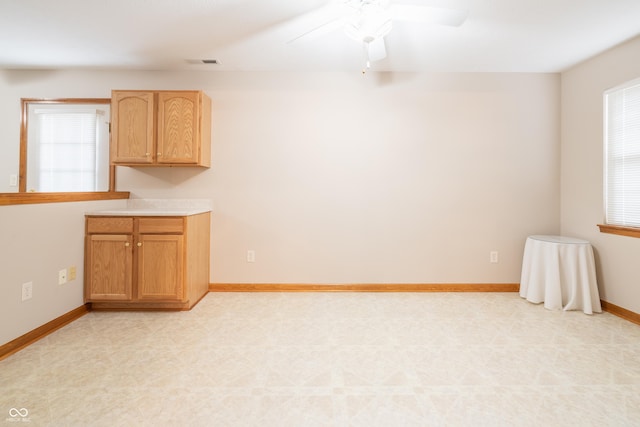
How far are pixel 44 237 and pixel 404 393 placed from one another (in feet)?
9.21

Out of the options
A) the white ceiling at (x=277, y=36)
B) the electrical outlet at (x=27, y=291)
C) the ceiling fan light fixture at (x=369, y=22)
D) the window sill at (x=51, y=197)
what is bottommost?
the electrical outlet at (x=27, y=291)

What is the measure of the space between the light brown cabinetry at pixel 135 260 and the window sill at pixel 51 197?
0.73ft

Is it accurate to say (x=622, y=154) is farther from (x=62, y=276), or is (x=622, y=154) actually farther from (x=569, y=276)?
(x=62, y=276)

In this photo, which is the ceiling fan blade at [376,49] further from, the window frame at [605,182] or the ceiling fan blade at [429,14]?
the window frame at [605,182]

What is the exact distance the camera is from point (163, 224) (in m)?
2.81

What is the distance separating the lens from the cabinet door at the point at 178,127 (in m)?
3.11

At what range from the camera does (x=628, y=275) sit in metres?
2.74

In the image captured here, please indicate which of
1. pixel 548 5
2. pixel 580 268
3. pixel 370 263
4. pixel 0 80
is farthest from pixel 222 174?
pixel 580 268

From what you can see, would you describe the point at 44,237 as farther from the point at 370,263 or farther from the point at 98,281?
the point at 370,263

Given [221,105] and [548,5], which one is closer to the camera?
[548,5]

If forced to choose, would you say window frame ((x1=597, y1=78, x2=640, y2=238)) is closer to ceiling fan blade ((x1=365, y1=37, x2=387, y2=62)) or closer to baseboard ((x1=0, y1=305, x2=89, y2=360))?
ceiling fan blade ((x1=365, y1=37, x2=387, y2=62))

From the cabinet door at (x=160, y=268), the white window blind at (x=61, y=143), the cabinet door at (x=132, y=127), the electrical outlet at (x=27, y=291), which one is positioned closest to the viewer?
the electrical outlet at (x=27, y=291)

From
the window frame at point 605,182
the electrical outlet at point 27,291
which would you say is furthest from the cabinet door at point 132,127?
the window frame at point 605,182

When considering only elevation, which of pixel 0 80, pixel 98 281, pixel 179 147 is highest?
pixel 0 80
